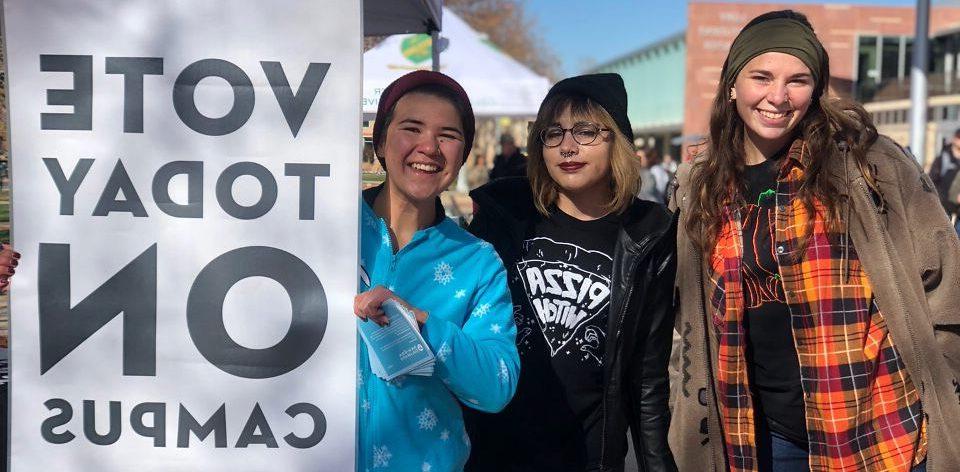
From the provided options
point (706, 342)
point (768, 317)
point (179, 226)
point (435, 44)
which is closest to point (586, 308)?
point (706, 342)

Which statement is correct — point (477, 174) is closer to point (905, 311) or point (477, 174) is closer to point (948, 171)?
point (948, 171)

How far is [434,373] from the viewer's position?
6.00ft

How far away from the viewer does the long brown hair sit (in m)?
2.26

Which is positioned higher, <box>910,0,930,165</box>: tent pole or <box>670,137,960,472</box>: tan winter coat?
<box>910,0,930,165</box>: tent pole

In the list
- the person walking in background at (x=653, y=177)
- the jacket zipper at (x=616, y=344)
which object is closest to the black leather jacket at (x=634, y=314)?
the jacket zipper at (x=616, y=344)

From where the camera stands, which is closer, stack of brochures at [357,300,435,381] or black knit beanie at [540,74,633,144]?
stack of brochures at [357,300,435,381]

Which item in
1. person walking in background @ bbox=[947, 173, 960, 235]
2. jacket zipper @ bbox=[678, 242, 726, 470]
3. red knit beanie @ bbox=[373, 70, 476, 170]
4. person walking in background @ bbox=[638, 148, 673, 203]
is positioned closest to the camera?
red knit beanie @ bbox=[373, 70, 476, 170]

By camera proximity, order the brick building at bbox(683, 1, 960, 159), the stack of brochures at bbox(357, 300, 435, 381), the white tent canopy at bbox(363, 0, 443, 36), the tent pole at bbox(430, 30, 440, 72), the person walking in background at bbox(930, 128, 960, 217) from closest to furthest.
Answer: the stack of brochures at bbox(357, 300, 435, 381) < the white tent canopy at bbox(363, 0, 443, 36) < the tent pole at bbox(430, 30, 440, 72) < the person walking in background at bbox(930, 128, 960, 217) < the brick building at bbox(683, 1, 960, 159)

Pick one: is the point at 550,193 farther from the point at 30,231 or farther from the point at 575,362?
the point at 30,231

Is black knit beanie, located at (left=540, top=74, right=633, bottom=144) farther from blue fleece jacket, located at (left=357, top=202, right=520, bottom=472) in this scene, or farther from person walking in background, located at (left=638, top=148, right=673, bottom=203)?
person walking in background, located at (left=638, top=148, right=673, bottom=203)

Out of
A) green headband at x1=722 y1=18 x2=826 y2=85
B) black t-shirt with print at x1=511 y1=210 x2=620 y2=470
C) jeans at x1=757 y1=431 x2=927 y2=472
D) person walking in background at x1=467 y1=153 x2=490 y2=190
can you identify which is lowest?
jeans at x1=757 y1=431 x2=927 y2=472

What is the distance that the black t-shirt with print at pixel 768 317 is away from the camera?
2316 mm

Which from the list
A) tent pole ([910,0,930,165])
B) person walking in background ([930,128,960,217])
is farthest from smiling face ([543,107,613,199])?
tent pole ([910,0,930,165])

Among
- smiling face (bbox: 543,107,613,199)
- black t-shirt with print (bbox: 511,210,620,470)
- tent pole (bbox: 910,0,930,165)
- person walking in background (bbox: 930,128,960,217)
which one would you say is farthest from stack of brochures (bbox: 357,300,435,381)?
tent pole (bbox: 910,0,930,165)
